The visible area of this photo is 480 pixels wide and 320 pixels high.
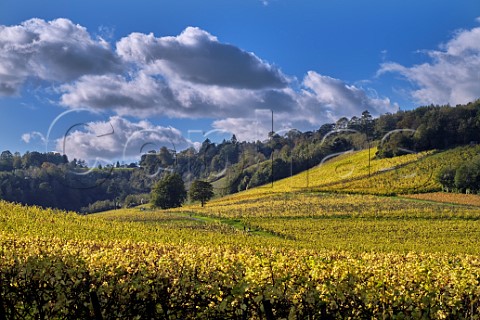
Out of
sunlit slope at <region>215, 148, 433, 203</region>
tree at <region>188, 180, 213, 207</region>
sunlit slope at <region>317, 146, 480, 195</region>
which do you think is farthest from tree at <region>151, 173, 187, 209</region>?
sunlit slope at <region>317, 146, 480, 195</region>

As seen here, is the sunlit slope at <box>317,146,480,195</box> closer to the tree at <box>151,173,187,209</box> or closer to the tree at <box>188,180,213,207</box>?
the tree at <box>188,180,213,207</box>

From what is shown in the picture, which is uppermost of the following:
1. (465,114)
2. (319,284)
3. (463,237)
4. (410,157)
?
(465,114)

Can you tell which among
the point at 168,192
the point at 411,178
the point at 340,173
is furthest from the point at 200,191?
the point at 411,178

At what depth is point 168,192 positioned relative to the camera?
4390 inches

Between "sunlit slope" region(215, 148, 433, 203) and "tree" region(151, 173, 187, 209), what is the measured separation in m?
11.5

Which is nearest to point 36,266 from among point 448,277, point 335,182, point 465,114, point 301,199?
point 448,277

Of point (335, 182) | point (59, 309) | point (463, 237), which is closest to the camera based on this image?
point (59, 309)

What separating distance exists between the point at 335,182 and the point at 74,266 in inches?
4327

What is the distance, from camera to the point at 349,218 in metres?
66.1

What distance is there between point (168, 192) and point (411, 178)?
59.2m

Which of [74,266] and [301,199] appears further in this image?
[301,199]

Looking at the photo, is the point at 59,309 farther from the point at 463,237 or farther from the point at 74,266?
the point at 463,237

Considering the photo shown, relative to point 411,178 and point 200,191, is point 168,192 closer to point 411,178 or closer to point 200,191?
point 200,191

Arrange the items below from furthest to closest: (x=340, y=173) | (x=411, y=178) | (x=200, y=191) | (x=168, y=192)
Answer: (x=340, y=173), (x=168, y=192), (x=200, y=191), (x=411, y=178)
